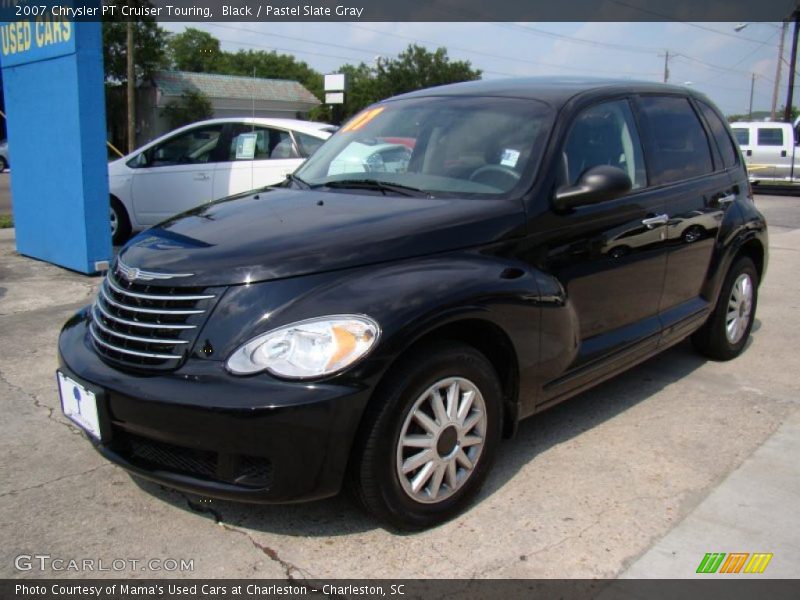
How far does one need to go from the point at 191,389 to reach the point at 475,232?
4.26ft

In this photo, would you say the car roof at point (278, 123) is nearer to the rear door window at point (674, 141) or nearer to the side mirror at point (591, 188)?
the rear door window at point (674, 141)

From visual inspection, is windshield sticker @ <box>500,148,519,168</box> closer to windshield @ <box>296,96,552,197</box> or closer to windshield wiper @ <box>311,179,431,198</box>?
windshield @ <box>296,96,552,197</box>

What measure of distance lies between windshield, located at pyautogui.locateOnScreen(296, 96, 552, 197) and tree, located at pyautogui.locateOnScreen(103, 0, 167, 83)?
132 ft

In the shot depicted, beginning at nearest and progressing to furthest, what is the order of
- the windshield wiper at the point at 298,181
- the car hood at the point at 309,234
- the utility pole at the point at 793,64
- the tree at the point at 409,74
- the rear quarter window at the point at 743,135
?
the car hood at the point at 309,234
the windshield wiper at the point at 298,181
the rear quarter window at the point at 743,135
the utility pole at the point at 793,64
the tree at the point at 409,74

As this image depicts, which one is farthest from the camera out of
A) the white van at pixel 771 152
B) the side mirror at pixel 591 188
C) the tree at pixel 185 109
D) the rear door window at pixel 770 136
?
the tree at pixel 185 109

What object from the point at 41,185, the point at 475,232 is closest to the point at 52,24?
the point at 41,185

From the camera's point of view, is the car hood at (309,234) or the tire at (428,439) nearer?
the tire at (428,439)

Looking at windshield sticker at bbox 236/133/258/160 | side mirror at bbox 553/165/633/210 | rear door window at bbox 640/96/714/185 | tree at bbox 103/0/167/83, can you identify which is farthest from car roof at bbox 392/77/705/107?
tree at bbox 103/0/167/83

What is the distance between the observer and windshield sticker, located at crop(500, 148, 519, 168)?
3.42 metres

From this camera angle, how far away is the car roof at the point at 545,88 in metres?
3.72

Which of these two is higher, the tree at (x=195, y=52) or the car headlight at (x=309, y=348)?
the tree at (x=195, y=52)

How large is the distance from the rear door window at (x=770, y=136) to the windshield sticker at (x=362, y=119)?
19.7m

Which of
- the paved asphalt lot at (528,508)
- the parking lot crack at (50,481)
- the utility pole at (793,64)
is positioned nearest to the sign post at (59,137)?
the paved asphalt lot at (528,508)

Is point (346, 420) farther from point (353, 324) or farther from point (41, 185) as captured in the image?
point (41, 185)
